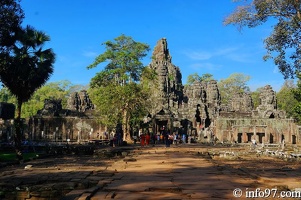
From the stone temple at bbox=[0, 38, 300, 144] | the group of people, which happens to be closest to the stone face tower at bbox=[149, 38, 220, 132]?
the stone temple at bbox=[0, 38, 300, 144]

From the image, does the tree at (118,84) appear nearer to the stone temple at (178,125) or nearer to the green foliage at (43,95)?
the stone temple at (178,125)

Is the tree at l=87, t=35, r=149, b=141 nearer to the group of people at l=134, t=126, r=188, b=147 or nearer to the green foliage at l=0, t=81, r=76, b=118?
the group of people at l=134, t=126, r=188, b=147

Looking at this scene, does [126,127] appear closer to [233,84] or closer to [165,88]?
[165,88]

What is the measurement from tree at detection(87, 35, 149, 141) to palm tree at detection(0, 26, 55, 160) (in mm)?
8965

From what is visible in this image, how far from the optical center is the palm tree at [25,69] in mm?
17297

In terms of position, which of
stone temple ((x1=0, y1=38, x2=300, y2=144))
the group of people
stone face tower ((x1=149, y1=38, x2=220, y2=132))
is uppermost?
stone face tower ((x1=149, y1=38, x2=220, y2=132))

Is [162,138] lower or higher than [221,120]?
lower

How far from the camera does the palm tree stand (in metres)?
17.3

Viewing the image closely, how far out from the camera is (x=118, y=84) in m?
30.1

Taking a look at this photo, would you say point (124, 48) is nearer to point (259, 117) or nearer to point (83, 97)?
point (259, 117)

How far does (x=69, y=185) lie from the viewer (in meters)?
7.56

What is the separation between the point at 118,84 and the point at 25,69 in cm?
1291

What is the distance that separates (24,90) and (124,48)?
537 inches

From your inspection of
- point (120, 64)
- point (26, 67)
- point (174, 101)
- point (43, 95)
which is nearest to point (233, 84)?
point (174, 101)
